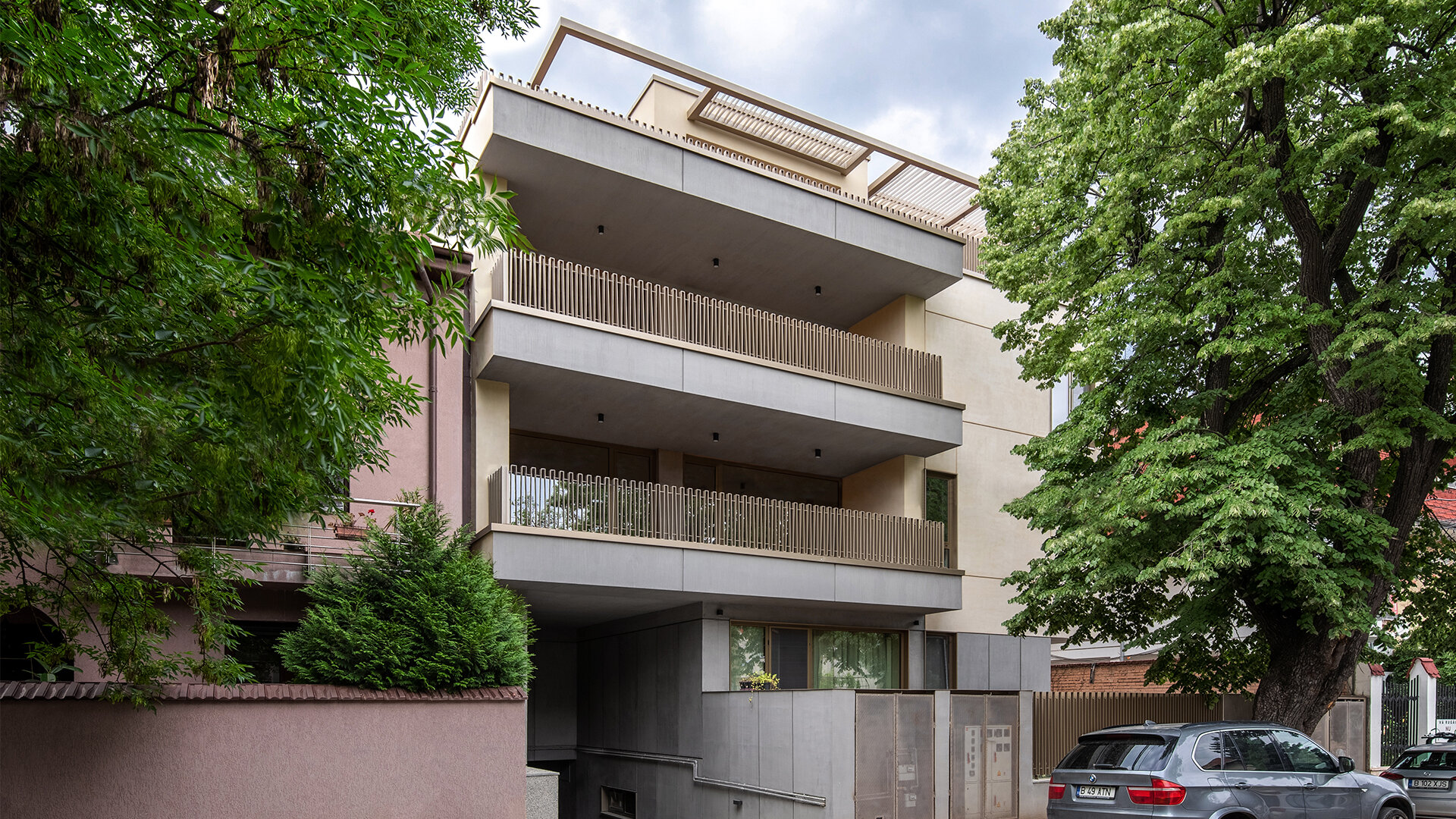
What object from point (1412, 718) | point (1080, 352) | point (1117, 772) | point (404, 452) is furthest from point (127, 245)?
point (1412, 718)

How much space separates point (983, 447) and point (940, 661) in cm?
456

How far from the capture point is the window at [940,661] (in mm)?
20984

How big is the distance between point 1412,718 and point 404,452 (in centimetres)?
2236

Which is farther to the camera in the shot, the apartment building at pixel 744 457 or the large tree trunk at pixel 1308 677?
the apartment building at pixel 744 457

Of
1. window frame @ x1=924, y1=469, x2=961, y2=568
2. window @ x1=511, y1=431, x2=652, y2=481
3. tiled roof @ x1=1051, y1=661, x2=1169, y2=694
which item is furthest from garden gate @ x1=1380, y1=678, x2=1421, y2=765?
window @ x1=511, y1=431, x2=652, y2=481

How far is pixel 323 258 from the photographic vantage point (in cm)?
714

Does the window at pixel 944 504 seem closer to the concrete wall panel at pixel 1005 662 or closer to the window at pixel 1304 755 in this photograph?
the concrete wall panel at pixel 1005 662

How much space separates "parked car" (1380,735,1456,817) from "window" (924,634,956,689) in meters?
7.57

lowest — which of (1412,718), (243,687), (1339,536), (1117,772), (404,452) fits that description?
(1412,718)

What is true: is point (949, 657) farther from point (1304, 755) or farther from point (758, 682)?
point (1304, 755)

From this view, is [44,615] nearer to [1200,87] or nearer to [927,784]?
[927,784]

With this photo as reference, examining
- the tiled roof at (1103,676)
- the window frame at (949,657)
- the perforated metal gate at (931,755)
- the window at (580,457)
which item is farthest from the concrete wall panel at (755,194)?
the tiled roof at (1103,676)

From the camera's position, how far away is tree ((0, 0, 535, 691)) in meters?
5.95

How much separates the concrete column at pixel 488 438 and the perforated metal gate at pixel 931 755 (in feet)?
21.1
